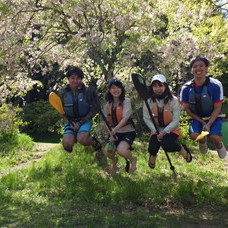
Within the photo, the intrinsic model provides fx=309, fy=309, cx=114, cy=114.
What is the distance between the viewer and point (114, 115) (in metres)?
5.61

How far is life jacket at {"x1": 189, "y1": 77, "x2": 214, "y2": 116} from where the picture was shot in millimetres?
5020

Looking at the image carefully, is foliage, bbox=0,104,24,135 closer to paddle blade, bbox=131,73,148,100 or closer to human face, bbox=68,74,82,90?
human face, bbox=68,74,82,90

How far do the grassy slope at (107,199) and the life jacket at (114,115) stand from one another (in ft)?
3.48

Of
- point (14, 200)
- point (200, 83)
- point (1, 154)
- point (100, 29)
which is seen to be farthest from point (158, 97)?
point (1, 154)

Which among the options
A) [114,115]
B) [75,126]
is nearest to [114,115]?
[114,115]

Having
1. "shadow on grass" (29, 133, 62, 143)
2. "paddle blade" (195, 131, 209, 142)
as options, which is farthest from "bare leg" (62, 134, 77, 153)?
"shadow on grass" (29, 133, 62, 143)

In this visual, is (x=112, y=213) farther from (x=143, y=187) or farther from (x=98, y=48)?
(x=98, y=48)

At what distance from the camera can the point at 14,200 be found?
495cm

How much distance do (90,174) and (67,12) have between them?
3.46 metres

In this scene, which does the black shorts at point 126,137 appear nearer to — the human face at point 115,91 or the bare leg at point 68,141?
the human face at point 115,91

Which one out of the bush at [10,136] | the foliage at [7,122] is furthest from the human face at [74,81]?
the foliage at [7,122]

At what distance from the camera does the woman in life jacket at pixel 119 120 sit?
5441 mm

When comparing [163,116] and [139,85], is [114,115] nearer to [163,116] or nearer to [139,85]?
[139,85]

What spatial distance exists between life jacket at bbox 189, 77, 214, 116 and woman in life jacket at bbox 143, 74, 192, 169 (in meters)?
0.26
